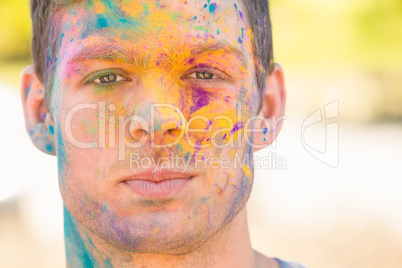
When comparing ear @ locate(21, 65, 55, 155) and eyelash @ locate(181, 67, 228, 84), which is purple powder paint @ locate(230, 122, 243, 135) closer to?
eyelash @ locate(181, 67, 228, 84)

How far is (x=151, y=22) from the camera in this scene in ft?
7.50

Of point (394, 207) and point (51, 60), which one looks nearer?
point (51, 60)

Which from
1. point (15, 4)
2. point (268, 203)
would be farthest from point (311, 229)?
point (15, 4)

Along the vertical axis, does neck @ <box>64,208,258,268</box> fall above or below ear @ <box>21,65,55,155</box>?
below

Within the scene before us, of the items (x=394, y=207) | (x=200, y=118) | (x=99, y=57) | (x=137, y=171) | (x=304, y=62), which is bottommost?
(x=394, y=207)

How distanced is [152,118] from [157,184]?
281 millimetres

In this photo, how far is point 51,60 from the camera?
2.64 m

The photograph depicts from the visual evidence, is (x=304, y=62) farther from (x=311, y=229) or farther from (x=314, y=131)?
(x=311, y=229)

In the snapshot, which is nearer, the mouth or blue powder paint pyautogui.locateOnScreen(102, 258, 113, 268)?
the mouth

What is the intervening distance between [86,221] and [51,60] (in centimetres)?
83

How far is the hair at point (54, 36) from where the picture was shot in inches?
102

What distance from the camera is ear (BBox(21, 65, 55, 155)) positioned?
2.74 m

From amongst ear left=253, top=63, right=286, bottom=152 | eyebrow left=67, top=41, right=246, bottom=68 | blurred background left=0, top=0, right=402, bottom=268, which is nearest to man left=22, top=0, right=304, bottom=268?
eyebrow left=67, top=41, right=246, bottom=68

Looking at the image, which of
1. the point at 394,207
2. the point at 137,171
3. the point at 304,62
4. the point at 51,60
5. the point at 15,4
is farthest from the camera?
the point at 304,62
